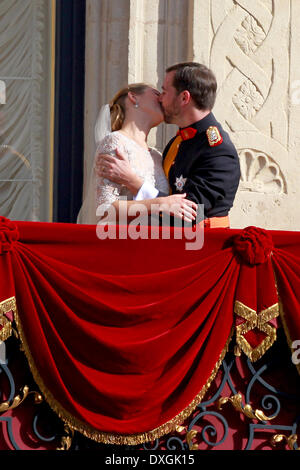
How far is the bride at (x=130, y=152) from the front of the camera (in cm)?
366

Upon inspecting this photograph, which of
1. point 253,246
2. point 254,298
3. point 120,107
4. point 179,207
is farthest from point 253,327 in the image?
point 120,107

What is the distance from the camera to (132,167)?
378 centimetres

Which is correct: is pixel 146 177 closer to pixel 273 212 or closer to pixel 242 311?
pixel 242 311

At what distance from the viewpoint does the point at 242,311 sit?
3.21 meters

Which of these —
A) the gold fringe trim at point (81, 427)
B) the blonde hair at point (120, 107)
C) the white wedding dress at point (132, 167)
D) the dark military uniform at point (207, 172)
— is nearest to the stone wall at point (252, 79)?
the blonde hair at point (120, 107)

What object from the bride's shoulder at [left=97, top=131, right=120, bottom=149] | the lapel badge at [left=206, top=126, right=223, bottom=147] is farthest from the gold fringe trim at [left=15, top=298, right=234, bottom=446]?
the lapel badge at [left=206, top=126, right=223, bottom=147]

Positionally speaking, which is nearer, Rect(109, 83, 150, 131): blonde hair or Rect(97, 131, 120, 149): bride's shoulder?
Rect(97, 131, 120, 149): bride's shoulder

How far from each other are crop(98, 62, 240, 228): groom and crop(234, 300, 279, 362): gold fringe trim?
1.79ft

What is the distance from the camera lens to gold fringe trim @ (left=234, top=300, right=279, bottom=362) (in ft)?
10.5

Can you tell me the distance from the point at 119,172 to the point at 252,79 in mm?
1551

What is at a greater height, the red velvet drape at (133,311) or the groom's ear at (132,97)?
the groom's ear at (132,97)

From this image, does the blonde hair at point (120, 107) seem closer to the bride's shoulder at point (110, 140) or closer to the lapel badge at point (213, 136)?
the bride's shoulder at point (110, 140)

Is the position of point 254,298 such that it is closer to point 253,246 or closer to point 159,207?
point 253,246

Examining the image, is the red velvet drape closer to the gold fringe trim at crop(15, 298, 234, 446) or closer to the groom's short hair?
the gold fringe trim at crop(15, 298, 234, 446)
